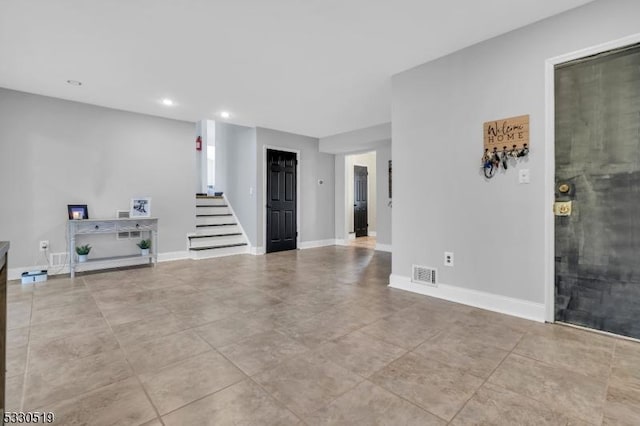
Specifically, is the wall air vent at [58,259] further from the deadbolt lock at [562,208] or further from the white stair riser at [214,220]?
the deadbolt lock at [562,208]

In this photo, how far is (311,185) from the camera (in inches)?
273

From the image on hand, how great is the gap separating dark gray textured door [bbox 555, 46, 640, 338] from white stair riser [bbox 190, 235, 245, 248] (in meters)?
5.28

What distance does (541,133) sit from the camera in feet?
8.18

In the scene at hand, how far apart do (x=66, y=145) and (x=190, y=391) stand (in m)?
4.50

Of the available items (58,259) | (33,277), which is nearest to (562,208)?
(33,277)

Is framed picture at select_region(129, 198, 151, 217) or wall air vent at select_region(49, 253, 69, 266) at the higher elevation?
framed picture at select_region(129, 198, 151, 217)

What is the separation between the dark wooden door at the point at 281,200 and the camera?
6.18m

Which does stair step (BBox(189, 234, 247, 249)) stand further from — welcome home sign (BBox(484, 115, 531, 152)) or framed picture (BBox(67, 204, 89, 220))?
welcome home sign (BBox(484, 115, 531, 152))

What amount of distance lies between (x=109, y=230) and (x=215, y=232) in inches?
77.4

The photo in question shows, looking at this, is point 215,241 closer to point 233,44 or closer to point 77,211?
point 77,211

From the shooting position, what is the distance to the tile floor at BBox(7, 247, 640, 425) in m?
1.43

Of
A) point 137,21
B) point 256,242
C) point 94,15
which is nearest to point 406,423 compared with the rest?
point 137,21

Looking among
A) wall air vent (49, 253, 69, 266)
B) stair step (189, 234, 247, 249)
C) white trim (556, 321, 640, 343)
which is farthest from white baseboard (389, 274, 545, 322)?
wall air vent (49, 253, 69, 266)

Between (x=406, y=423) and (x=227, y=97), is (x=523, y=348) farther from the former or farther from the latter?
(x=227, y=97)
